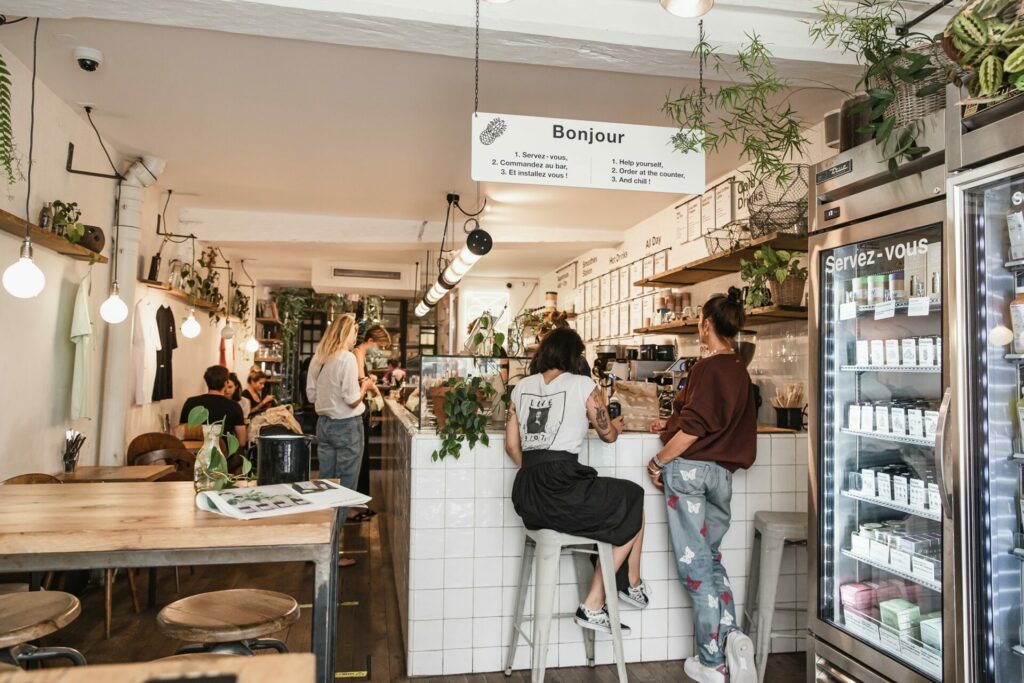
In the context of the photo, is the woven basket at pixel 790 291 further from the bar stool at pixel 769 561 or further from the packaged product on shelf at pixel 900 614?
the packaged product on shelf at pixel 900 614

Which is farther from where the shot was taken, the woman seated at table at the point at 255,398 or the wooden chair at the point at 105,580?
the woman seated at table at the point at 255,398

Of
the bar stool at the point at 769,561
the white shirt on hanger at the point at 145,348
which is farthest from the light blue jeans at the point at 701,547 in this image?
the white shirt on hanger at the point at 145,348

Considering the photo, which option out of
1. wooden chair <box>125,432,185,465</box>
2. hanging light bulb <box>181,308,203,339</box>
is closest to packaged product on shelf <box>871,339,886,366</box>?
wooden chair <box>125,432,185,465</box>

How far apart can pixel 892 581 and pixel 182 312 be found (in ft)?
22.4

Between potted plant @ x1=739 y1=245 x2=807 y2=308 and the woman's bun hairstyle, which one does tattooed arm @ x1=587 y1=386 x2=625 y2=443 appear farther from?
potted plant @ x1=739 y1=245 x2=807 y2=308

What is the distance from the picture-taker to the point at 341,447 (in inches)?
221

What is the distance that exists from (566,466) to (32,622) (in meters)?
1.92

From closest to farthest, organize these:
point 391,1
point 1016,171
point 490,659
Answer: point 1016,171 → point 391,1 → point 490,659

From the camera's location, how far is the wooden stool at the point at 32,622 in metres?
1.86

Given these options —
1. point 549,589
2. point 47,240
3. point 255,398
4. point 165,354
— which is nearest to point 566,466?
point 549,589

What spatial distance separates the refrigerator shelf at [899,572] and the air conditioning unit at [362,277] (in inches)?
336

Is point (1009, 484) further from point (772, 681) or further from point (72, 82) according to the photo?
point (72, 82)

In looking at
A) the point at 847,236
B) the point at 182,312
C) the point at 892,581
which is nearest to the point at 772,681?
the point at 892,581

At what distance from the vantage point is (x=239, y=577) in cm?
485
